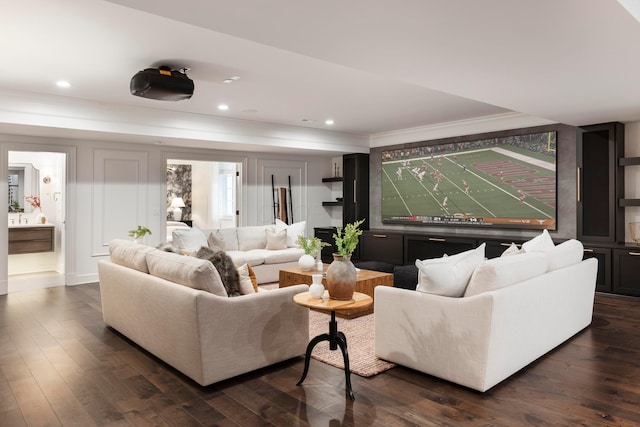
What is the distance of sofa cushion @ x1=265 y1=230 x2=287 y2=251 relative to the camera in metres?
6.76

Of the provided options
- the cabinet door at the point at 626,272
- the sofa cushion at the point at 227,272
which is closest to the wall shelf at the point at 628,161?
the cabinet door at the point at 626,272

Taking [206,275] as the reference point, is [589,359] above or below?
below

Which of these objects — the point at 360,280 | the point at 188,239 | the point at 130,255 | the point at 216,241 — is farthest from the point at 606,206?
the point at 130,255

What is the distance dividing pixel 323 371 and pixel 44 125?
4.43m

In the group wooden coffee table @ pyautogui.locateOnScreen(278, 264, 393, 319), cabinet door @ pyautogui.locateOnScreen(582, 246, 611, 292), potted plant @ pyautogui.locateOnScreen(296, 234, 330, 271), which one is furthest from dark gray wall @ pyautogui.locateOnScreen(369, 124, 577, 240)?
potted plant @ pyautogui.locateOnScreen(296, 234, 330, 271)

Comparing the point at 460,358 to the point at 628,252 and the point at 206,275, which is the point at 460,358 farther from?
the point at 628,252

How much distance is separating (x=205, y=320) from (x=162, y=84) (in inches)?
88.4

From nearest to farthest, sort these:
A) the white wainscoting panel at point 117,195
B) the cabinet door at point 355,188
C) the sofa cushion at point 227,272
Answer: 1. the sofa cushion at point 227,272
2. the white wainscoting panel at point 117,195
3. the cabinet door at point 355,188

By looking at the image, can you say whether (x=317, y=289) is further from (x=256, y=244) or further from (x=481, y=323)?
(x=256, y=244)

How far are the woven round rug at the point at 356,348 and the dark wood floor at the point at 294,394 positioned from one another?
0.10 m

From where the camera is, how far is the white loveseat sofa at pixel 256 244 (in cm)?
605

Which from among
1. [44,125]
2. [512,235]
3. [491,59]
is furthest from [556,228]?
[44,125]

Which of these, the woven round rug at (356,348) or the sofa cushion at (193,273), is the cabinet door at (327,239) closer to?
the woven round rug at (356,348)

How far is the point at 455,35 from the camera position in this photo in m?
2.71
